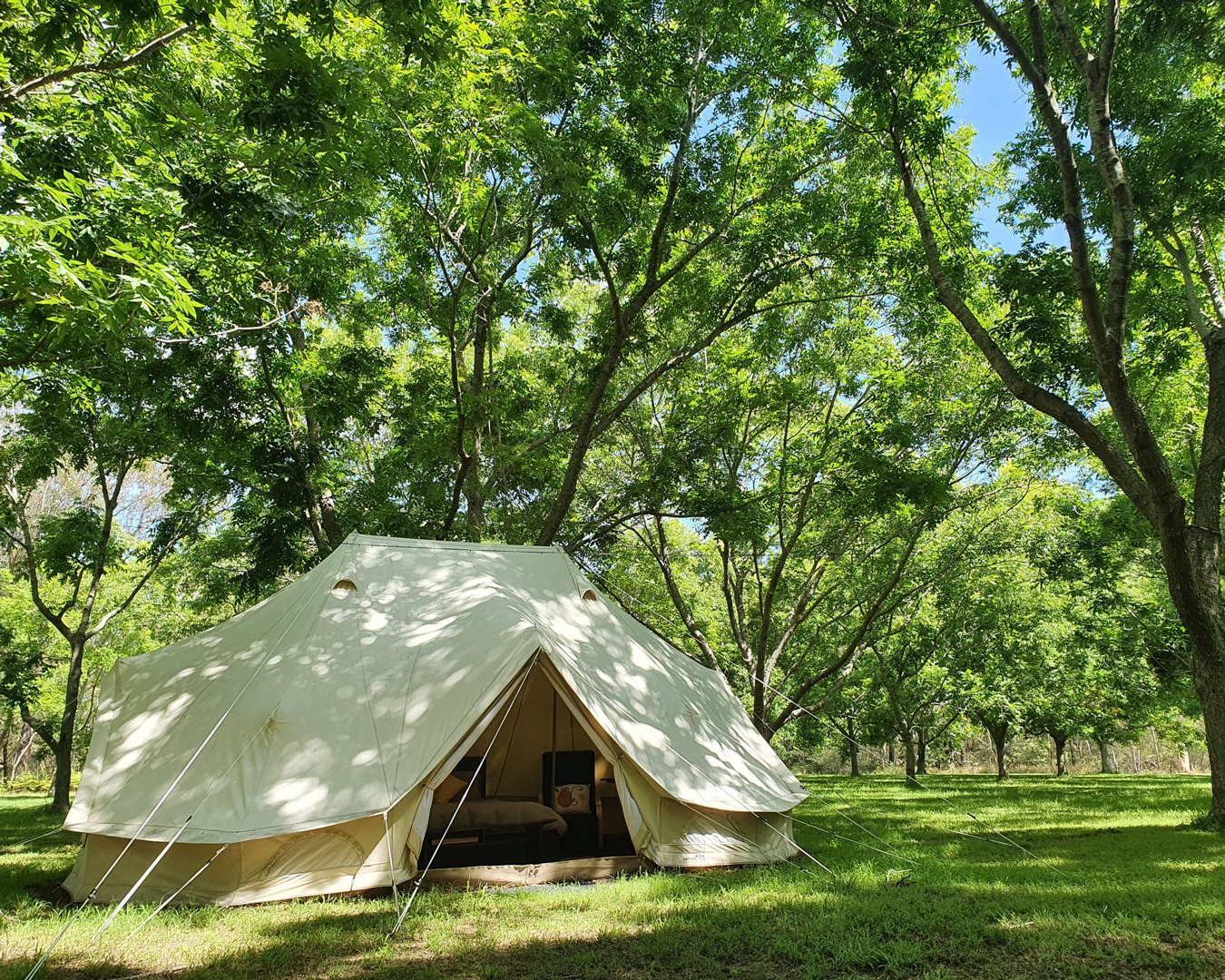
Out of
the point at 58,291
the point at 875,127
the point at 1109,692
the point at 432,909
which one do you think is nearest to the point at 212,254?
the point at 58,291

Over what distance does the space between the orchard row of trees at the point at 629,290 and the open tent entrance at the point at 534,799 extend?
2.82 m

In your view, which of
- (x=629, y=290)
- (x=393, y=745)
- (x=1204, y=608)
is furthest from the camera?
(x=629, y=290)

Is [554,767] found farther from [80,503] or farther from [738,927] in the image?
[80,503]

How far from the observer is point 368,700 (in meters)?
6.03

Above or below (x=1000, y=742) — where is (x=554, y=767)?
above

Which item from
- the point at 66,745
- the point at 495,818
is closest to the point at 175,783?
the point at 495,818

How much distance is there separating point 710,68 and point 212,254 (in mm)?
5761

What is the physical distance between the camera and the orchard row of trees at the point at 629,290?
16.9ft

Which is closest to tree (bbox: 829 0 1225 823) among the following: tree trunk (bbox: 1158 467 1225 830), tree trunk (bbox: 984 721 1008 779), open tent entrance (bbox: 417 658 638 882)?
tree trunk (bbox: 1158 467 1225 830)

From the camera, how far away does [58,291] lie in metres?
3.71

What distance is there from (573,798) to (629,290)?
23.0ft

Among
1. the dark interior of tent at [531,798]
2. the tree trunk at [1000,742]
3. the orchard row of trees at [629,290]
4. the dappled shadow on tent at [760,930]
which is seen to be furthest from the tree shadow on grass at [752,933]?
the tree trunk at [1000,742]

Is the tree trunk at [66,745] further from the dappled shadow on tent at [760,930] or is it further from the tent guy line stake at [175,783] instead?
the dappled shadow on tent at [760,930]

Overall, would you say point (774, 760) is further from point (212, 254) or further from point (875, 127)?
point (212, 254)
